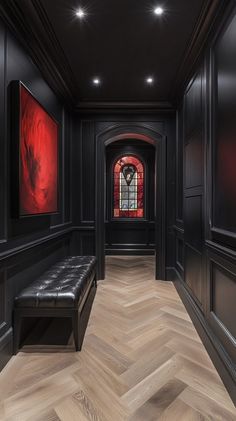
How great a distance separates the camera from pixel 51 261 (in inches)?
128

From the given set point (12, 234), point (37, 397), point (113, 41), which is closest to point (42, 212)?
point (12, 234)

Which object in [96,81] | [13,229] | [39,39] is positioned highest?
[96,81]

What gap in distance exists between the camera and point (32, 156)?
2492mm

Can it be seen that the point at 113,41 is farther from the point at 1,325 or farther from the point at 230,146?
the point at 1,325

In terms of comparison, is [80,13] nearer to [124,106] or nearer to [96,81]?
[96,81]

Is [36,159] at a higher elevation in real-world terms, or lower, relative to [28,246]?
higher

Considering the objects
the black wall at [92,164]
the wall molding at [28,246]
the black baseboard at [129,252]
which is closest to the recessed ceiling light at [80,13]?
the black wall at [92,164]

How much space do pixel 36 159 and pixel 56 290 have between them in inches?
52.2

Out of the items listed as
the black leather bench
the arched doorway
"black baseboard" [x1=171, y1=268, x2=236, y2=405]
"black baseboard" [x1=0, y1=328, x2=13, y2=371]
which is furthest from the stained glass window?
"black baseboard" [x1=0, y1=328, x2=13, y2=371]

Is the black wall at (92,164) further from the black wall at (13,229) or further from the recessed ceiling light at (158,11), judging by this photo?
the recessed ceiling light at (158,11)

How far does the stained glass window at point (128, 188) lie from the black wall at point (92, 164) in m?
2.34

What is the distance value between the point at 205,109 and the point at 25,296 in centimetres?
237

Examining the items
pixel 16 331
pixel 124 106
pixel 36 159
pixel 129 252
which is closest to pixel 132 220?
pixel 129 252

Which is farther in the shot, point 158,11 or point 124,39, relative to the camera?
point 124,39
